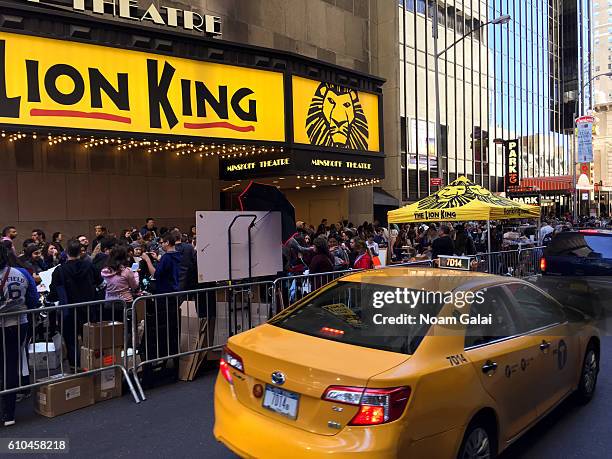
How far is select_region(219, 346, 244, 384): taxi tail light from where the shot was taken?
365 centimetres

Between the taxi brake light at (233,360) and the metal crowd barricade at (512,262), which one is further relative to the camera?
the metal crowd barricade at (512,262)

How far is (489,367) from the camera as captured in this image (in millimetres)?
3643

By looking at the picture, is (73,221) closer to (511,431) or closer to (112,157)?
(112,157)

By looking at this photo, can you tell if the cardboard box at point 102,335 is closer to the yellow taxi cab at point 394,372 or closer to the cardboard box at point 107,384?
the cardboard box at point 107,384

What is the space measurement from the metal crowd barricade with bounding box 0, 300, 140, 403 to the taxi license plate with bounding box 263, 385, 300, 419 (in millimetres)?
2949

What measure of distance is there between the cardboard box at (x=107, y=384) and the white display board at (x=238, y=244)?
1608mm

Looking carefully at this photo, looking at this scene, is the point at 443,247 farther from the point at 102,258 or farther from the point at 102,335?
the point at 102,335

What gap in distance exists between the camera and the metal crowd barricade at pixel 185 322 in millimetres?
6219

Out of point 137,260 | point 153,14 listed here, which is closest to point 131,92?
point 153,14

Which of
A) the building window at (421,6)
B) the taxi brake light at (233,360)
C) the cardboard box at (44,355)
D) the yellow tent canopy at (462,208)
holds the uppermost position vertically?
the building window at (421,6)

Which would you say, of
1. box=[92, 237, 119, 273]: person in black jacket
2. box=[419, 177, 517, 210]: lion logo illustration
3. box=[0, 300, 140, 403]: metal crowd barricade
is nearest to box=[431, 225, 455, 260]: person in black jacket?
box=[419, 177, 517, 210]: lion logo illustration

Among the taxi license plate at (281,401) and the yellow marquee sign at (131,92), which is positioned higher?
the yellow marquee sign at (131,92)

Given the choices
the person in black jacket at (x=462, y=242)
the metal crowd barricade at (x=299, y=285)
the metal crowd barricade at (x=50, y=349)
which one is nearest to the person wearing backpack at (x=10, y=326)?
the metal crowd barricade at (x=50, y=349)

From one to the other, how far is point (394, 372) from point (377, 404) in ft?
0.74
